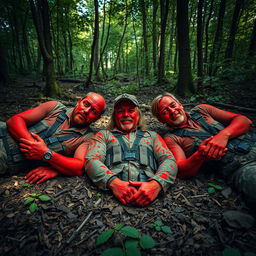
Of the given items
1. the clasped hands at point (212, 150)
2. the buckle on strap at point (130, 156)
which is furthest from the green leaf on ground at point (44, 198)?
the clasped hands at point (212, 150)

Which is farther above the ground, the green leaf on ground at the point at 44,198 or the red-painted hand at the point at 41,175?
the red-painted hand at the point at 41,175

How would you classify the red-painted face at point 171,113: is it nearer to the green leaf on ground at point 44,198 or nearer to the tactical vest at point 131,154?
the tactical vest at point 131,154

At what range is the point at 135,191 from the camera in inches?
84.4

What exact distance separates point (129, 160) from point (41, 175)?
1.61 metres

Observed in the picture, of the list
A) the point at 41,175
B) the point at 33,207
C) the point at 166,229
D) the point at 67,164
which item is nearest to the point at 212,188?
the point at 166,229

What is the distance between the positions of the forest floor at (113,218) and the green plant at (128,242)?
0.26 feet

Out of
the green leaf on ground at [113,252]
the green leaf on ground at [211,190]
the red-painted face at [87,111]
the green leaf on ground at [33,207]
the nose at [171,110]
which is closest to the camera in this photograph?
the green leaf on ground at [113,252]

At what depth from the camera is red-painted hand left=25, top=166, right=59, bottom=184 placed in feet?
8.38

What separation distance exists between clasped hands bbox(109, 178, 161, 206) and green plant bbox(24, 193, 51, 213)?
39.3 inches

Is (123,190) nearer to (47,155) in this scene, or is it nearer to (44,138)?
(47,155)

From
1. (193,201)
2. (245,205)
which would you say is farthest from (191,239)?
(245,205)

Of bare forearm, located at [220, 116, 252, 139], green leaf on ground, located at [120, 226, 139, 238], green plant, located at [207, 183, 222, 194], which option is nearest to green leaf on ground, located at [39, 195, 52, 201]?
green leaf on ground, located at [120, 226, 139, 238]

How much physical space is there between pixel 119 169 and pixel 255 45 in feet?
34.6

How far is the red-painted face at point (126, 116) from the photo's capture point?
2979 mm
